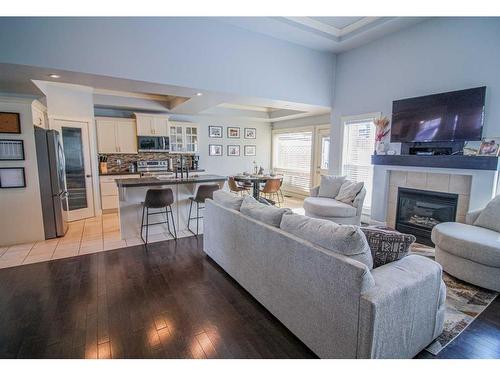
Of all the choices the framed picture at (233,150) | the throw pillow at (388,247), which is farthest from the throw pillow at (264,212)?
the framed picture at (233,150)

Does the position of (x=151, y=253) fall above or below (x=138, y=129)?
below

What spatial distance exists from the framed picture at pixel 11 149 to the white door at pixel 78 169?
1.31 meters

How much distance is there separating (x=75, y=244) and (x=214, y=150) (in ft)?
15.2

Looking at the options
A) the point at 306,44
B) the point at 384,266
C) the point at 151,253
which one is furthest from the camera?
the point at 306,44

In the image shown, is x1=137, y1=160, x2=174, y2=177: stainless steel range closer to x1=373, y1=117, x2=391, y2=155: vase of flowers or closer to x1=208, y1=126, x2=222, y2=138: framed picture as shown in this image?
x1=208, y1=126, x2=222, y2=138: framed picture

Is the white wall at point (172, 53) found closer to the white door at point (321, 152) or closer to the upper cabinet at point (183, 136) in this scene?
the white door at point (321, 152)

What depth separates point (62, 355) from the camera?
5.63 ft

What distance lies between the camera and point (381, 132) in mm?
4492

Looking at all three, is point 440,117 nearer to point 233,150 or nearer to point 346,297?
point 346,297

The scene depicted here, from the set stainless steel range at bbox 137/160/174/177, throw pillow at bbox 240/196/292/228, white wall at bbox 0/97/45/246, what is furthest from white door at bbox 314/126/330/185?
white wall at bbox 0/97/45/246

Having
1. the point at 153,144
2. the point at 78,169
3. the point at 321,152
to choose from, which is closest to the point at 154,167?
the point at 153,144

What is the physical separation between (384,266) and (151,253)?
114 inches
